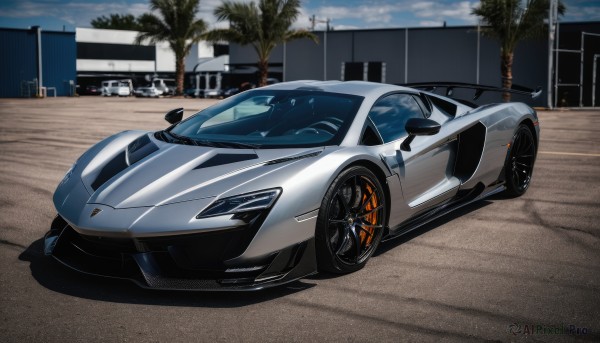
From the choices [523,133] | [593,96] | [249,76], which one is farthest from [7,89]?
[523,133]

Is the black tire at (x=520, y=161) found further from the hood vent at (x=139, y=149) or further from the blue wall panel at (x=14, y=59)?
the blue wall panel at (x=14, y=59)

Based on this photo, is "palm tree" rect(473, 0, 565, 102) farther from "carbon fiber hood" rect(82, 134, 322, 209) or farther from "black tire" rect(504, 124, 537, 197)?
"carbon fiber hood" rect(82, 134, 322, 209)

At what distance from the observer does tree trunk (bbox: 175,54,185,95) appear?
141ft

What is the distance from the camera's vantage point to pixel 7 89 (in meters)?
46.5

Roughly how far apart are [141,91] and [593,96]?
30635 mm

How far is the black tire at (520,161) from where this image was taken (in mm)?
6488

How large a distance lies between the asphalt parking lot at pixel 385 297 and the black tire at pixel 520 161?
0.70m

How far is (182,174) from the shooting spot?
13.1 ft

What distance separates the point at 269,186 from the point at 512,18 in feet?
84.2

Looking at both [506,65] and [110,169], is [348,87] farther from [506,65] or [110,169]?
[506,65]

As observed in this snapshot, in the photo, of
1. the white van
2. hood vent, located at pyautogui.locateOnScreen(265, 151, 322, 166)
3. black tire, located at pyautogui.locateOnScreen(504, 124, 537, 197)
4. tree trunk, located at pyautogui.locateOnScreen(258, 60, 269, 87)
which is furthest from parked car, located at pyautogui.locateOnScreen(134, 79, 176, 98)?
hood vent, located at pyautogui.locateOnScreen(265, 151, 322, 166)

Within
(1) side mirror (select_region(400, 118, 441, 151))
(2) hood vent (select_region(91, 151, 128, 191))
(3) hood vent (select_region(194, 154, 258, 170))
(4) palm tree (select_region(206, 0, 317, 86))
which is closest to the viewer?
(3) hood vent (select_region(194, 154, 258, 170))

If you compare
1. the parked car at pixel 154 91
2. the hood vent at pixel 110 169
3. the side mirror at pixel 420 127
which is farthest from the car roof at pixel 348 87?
the parked car at pixel 154 91

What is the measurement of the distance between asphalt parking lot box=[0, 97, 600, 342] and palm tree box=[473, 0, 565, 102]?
22856mm
